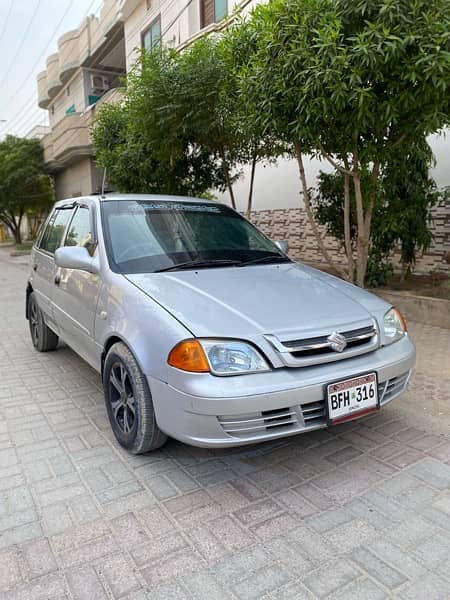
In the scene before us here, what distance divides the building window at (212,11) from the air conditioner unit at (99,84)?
1316cm

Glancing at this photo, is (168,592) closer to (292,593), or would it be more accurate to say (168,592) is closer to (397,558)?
(292,593)

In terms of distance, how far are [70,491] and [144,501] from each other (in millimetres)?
440

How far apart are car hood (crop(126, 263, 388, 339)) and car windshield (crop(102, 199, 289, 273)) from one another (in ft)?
0.58

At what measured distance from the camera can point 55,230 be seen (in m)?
4.56

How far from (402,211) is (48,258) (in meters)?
4.83

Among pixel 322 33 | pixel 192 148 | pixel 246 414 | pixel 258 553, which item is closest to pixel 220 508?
pixel 258 553

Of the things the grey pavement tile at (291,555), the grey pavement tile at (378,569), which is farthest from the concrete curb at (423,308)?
the grey pavement tile at (291,555)

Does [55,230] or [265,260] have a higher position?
[55,230]

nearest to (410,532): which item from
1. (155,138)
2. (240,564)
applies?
(240,564)

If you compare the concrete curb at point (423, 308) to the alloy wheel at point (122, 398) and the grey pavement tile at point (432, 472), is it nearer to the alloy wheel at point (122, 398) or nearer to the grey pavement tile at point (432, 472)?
the grey pavement tile at point (432, 472)

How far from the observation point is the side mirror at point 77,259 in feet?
10.5

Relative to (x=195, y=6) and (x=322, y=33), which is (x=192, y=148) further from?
(x=195, y=6)

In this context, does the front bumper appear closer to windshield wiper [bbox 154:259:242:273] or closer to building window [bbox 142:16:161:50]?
windshield wiper [bbox 154:259:242:273]

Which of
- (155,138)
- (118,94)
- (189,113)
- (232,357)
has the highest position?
(118,94)
